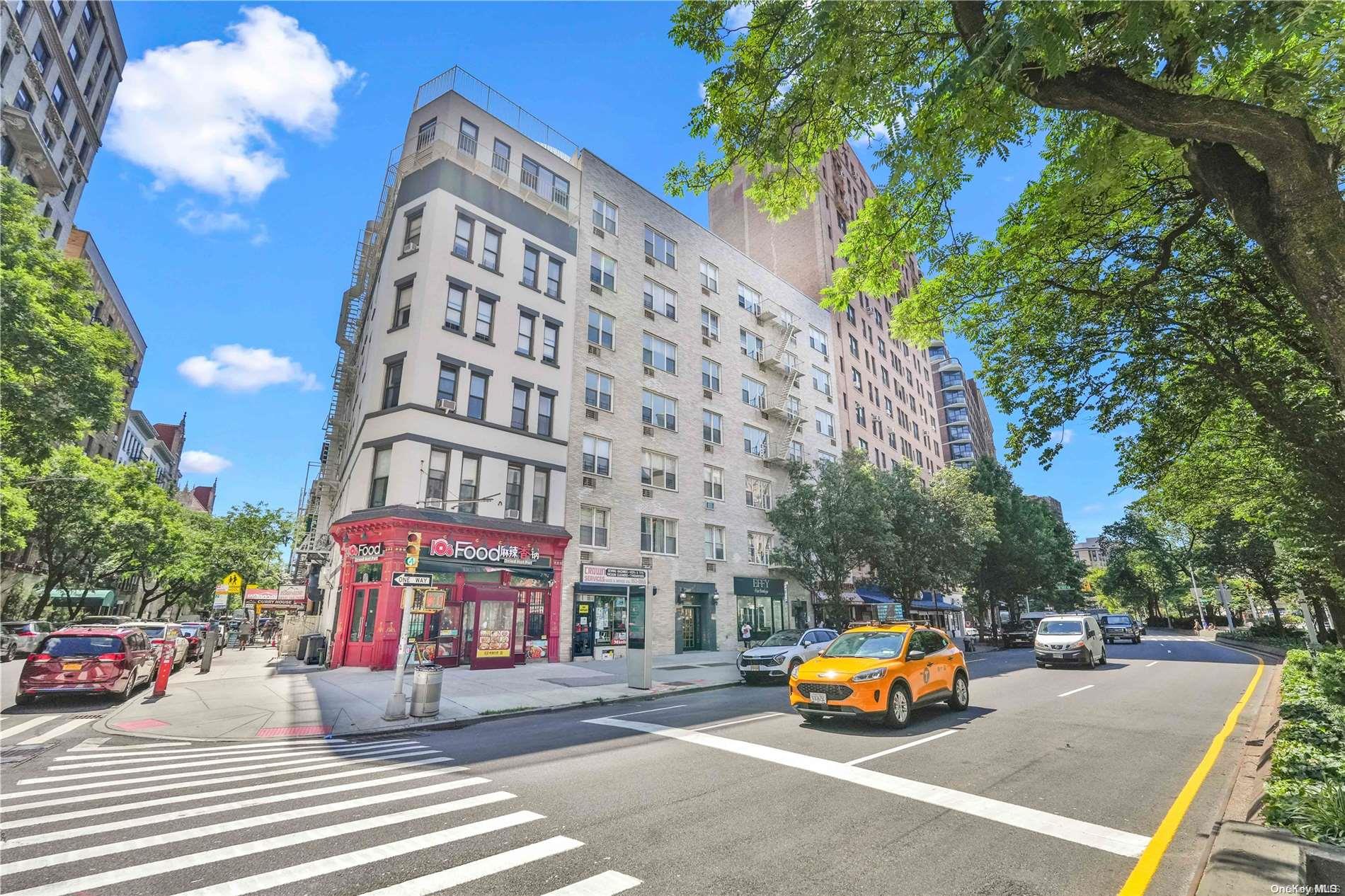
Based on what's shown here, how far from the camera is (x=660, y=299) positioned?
108ft

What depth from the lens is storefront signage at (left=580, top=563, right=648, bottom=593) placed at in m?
24.2

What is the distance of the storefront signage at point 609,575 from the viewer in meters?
24.2

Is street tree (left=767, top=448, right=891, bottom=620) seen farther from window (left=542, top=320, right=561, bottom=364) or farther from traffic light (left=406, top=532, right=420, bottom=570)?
traffic light (left=406, top=532, right=420, bottom=570)

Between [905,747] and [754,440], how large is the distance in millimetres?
28089

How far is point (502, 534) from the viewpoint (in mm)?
22859

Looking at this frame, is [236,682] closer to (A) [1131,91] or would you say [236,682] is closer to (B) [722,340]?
(A) [1131,91]

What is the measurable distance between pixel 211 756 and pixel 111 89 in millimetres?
54164

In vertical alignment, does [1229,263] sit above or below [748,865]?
above

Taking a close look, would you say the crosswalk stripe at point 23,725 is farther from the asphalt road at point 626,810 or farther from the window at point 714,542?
the window at point 714,542

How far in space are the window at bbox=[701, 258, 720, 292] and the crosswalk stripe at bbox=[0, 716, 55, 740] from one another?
32107 mm

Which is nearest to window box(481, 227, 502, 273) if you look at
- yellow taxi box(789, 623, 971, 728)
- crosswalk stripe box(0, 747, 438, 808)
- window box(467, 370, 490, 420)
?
window box(467, 370, 490, 420)

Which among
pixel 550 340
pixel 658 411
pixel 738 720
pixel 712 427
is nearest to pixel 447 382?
pixel 550 340

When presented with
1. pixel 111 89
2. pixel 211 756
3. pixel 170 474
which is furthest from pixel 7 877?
pixel 170 474

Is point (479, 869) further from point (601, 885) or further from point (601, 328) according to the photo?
point (601, 328)
